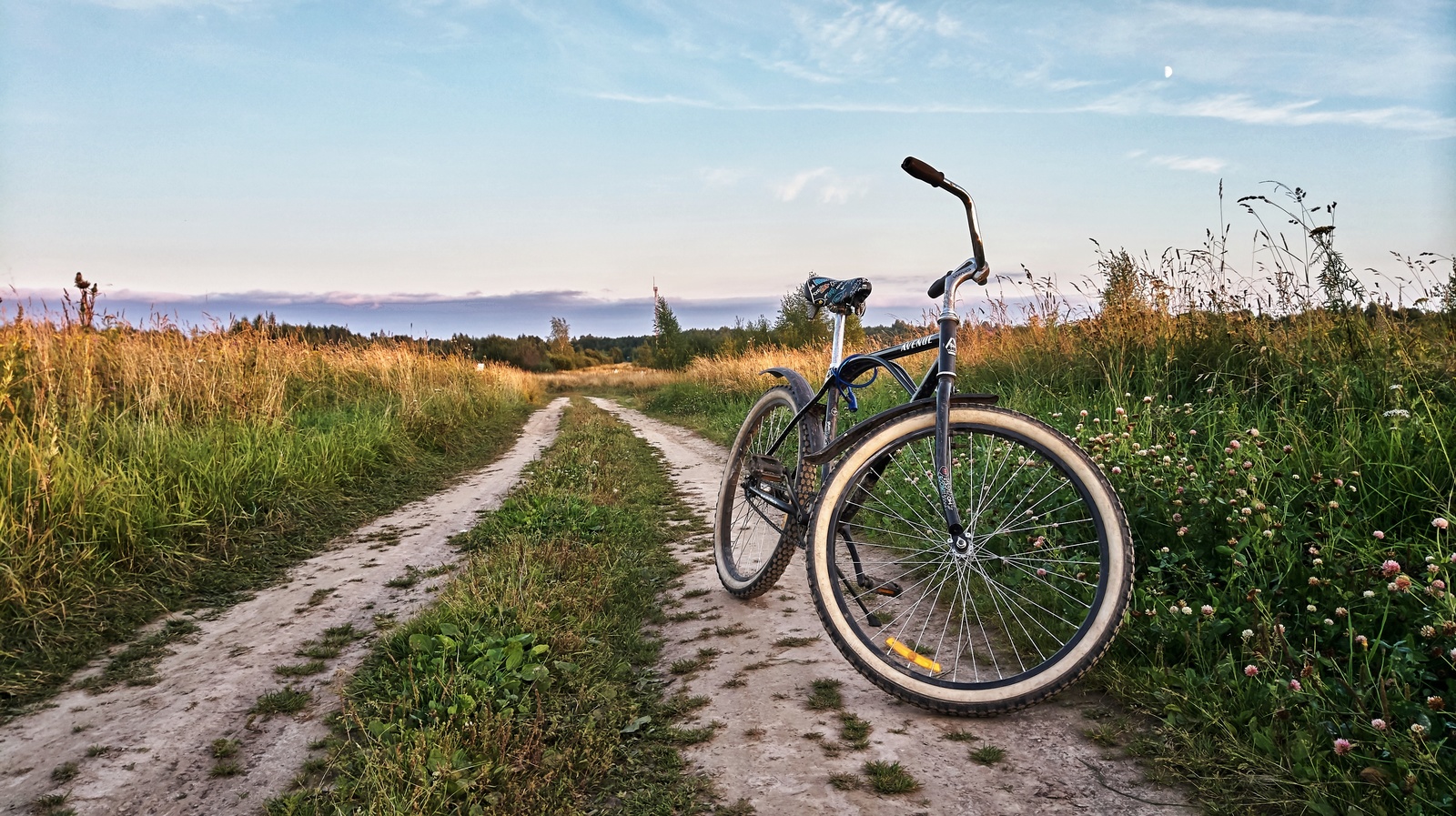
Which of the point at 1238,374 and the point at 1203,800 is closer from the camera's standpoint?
the point at 1203,800

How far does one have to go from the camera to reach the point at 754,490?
4.22 meters

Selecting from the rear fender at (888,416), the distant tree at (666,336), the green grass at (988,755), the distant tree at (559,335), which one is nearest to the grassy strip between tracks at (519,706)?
the green grass at (988,755)

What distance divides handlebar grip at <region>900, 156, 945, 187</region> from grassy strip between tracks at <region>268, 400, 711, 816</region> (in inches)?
88.7

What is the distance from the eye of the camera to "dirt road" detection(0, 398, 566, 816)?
2.47 meters

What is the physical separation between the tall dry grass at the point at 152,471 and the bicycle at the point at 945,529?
361 cm

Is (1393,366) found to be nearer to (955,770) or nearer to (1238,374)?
(1238,374)

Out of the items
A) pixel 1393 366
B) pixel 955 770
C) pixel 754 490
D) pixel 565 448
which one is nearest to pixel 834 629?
pixel 955 770

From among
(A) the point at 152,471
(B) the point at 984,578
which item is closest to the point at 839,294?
(B) the point at 984,578

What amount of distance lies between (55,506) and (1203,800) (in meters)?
6.22

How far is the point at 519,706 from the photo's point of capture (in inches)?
104

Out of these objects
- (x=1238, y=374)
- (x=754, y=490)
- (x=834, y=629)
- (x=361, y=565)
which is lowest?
(x=361, y=565)

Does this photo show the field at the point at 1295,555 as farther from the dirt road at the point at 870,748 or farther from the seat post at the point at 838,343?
the seat post at the point at 838,343

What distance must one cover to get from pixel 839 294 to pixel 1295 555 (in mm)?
2222

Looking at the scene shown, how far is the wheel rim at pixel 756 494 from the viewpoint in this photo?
3.97m
